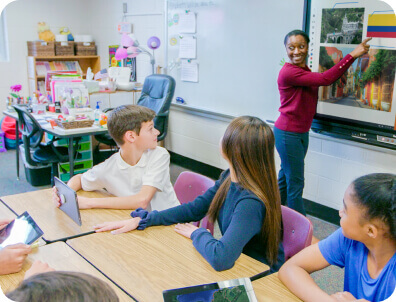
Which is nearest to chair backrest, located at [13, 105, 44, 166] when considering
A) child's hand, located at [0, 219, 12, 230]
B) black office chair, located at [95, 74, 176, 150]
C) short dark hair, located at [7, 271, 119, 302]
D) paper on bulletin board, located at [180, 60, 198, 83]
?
black office chair, located at [95, 74, 176, 150]

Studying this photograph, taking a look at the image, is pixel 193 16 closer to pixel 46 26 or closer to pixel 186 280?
pixel 46 26

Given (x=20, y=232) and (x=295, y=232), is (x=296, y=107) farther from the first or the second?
(x=20, y=232)

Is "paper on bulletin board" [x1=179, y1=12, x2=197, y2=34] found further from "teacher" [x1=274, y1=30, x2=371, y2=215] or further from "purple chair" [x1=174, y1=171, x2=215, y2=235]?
"purple chair" [x1=174, y1=171, x2=215, y2=235]

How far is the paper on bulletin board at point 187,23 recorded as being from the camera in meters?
4.28

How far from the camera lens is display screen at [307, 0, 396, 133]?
274 centimetres

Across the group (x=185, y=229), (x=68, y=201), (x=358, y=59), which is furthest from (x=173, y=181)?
(x=185, y=229)

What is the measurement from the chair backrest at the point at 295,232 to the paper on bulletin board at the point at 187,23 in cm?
299

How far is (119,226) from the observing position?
1.68 metres

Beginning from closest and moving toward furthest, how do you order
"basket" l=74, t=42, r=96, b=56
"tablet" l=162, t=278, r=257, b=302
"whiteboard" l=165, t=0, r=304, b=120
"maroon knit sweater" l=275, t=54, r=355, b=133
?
"tablet" l=162, t=278, r=257, b=302, "maroon knit sweater" l=275, t=54, r=355, b=133, "whiteboard" l=165, t=0, r=304, b=120, "basket" l=74, t=42, r=96, b=56

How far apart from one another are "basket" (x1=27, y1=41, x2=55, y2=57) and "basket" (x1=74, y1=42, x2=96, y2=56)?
0.38m

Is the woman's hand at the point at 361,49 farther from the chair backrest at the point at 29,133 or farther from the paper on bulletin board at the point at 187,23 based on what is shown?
the chair backrest at the point at 29,133

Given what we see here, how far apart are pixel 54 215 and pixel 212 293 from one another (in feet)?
3.05

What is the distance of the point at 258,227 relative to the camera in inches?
59.1

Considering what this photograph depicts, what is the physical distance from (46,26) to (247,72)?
12.0ft
